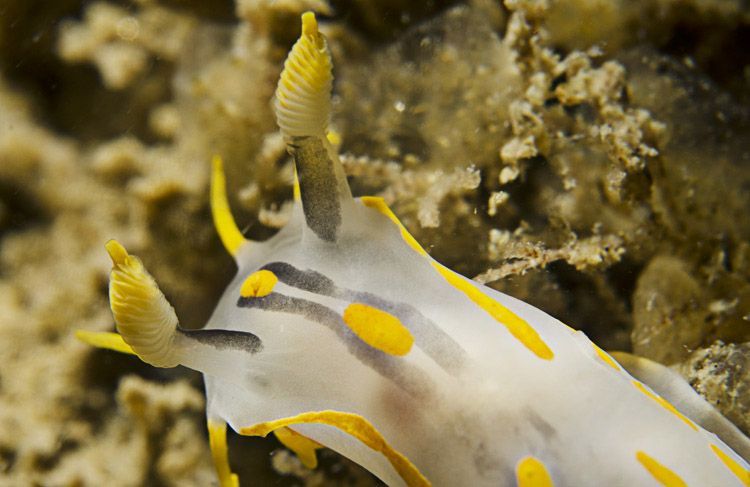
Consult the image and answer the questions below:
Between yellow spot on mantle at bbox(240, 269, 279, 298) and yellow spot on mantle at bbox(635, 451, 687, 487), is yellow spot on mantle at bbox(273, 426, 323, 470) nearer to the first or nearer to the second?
yellow spot on mantle at bbox(240, 269, 279, 298)

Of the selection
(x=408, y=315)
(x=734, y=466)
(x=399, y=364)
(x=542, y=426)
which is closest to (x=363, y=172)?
(x=408, y=315)

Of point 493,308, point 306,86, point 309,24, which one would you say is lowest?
point 493,308

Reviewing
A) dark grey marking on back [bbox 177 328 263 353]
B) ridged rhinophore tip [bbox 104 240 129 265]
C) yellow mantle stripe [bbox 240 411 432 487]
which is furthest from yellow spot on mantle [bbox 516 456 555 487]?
ridged rhinophore tip [bbox 104 240 129 265]

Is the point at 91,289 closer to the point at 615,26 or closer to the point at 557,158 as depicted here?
the point at 557,158

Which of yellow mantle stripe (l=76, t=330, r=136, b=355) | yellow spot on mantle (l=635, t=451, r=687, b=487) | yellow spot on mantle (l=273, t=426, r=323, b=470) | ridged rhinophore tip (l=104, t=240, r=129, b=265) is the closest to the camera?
ridged rhinophore tip (l=104, t=240, r=129, b=265)

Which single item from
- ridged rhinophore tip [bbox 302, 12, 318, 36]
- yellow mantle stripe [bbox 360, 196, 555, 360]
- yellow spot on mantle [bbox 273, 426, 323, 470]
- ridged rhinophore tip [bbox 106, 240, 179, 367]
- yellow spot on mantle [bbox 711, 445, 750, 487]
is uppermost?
ridged rhinophore tip [bbox 302, 12, 318, 36]

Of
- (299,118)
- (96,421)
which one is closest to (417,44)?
(299,118)

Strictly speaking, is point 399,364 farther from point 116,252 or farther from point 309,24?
point 309,24
